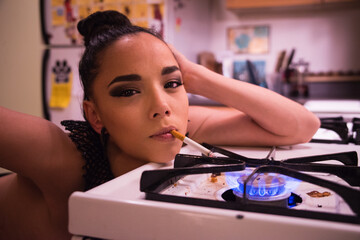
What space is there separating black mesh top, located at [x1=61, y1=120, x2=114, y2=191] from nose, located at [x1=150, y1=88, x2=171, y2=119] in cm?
21

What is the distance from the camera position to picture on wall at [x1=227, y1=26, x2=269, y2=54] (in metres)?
2.90

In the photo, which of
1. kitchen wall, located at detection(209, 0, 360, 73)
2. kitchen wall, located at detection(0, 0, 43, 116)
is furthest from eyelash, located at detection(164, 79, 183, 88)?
kitchen wall, located at detection(209, 0, 360, 73)

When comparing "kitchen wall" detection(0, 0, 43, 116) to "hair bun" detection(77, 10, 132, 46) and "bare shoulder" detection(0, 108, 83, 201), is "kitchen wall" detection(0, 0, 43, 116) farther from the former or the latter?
"bare shoulder" detection(0, 108, 83, 201)

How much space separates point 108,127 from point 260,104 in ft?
1.45

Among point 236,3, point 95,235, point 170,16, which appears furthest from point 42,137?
point 236,3

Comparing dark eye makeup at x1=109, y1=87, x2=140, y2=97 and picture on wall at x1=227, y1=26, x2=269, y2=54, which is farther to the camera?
picture on wall at x1=227, y1=26, x2=269, y2=54

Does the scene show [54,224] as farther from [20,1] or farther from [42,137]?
[20,1]

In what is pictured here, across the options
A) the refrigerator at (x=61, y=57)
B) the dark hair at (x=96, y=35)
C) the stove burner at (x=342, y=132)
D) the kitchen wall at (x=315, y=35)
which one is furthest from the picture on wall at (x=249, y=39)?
the dark hair at (x=96, y=35)

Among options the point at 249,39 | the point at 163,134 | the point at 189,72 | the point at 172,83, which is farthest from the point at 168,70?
the point at 249,39

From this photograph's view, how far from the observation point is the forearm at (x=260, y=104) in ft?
2.85

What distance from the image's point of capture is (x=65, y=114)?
2.07 m

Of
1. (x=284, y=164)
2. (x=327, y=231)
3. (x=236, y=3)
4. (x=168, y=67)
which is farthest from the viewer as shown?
(x=236, y=3)

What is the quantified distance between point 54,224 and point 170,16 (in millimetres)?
1505

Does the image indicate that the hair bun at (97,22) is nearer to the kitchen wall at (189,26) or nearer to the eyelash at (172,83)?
the eyelash at (172,83)
